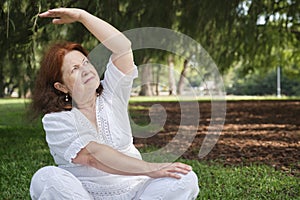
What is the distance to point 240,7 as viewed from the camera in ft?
20.7

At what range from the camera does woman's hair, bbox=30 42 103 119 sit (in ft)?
6.63

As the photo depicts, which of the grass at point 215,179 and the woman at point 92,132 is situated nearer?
the woman at point 92,132

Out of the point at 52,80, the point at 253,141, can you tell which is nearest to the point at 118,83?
the point at 52,80

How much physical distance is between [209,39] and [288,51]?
420 centimetres

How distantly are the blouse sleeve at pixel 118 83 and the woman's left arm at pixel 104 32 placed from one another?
19mm

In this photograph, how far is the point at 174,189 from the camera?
1.86m

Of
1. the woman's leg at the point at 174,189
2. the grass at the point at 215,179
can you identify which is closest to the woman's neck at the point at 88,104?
the woman's leg at the point at 174,189

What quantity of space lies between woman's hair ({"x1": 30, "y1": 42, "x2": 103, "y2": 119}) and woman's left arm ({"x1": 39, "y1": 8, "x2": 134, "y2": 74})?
12 cm

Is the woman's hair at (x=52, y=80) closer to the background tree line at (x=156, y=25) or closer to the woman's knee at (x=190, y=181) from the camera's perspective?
the woman's knee at (x=190, y=181)

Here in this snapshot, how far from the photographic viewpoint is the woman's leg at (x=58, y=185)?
1.87 meters

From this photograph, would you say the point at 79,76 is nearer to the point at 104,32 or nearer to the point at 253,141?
the point at 104,32

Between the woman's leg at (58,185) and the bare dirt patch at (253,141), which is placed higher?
the woman's leg at (58,185)

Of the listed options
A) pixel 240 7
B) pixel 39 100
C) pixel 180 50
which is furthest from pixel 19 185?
pixel 240 7

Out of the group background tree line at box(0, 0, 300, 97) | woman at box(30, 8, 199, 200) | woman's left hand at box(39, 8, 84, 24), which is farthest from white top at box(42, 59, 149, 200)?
background tree line at box(0, 0, 300, 97)
